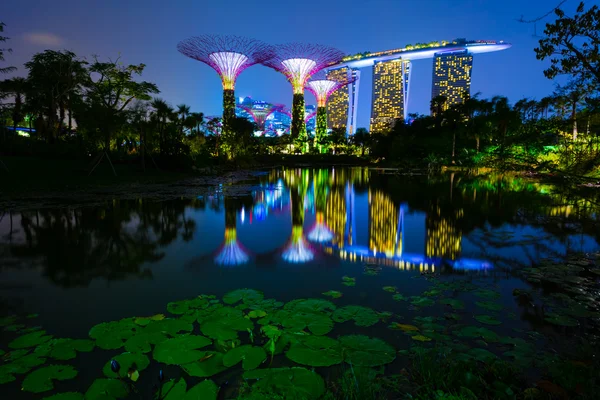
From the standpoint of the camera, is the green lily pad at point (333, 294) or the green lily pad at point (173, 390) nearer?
the green lily pad at point (173, 390)

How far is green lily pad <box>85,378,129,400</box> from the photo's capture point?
2.57m

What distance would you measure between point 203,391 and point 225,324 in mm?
1105

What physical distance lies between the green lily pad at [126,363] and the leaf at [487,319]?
342cm

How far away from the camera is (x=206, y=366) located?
9.61 ft

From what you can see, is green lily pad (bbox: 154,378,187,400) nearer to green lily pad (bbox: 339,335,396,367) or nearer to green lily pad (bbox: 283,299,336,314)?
green lily pad (bbox: 339,335,396,367)

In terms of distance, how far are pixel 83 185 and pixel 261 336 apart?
16.7 metres

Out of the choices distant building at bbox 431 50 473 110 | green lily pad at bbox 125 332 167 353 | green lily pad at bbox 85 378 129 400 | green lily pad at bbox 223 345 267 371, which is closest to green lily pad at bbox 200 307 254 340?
green lily pad at bbox 223 345 267 371

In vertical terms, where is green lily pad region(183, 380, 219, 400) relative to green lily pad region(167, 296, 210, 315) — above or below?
above

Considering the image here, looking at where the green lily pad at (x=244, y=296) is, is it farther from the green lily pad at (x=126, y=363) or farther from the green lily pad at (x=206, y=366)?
the green lily pad at (x=126, y=363)

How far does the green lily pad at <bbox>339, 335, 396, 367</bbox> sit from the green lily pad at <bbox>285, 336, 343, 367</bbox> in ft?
0.29

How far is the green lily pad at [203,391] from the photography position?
8.21 feet

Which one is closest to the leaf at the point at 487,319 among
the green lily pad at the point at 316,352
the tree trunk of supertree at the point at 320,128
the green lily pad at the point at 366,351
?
the green lily pad at the point at 366,351

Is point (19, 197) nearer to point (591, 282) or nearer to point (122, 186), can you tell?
point (122, 186)

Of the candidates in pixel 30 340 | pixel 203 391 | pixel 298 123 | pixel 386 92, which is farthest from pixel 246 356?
pixel 386 92
